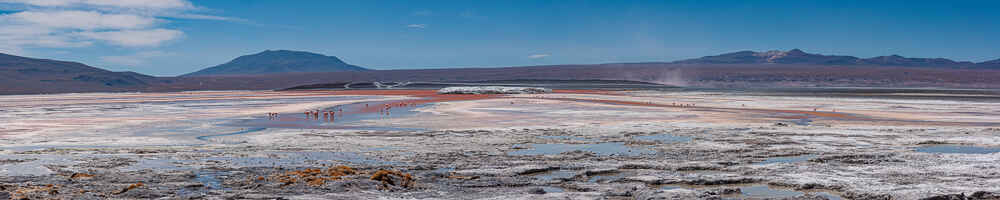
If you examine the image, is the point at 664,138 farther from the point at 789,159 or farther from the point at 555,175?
the point at 555,175

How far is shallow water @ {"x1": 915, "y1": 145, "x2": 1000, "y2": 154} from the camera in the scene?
13173 millimetres

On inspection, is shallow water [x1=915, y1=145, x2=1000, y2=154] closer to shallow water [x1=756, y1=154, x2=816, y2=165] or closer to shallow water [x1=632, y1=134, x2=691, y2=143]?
shallow water [x1=756, y1=154, x2=816, y2=165]

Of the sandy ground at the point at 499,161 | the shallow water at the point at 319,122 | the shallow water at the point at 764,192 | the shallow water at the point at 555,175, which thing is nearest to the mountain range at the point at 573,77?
the shallow water at the point at 319,122

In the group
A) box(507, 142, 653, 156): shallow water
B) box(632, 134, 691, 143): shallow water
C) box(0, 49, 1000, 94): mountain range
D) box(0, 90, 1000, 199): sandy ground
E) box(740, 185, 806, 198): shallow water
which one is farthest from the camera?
box(0, 49, 1000, 94): mountain range

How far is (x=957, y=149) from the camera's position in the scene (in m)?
13.7

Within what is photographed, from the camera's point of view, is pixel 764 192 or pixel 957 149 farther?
pixel 957 149

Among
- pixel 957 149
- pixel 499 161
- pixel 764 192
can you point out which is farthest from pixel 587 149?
pixel 957 149

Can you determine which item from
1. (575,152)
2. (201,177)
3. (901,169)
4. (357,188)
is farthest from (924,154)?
(201,177)

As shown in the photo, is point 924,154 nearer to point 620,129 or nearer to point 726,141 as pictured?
point 726,141

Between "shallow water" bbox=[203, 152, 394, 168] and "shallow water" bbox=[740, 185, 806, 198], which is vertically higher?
"shallow water" bbox=[203, 152, 394, 168]

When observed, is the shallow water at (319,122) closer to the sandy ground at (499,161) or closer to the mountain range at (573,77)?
Answer: the sandy ground at (499,161)

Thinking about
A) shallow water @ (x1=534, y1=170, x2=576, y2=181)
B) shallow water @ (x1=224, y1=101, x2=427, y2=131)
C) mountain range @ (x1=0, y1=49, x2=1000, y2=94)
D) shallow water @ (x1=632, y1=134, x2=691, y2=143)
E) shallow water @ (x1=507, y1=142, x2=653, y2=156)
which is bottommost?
shallow water @ (x1=507, y1=142, x2=653, y2=156)

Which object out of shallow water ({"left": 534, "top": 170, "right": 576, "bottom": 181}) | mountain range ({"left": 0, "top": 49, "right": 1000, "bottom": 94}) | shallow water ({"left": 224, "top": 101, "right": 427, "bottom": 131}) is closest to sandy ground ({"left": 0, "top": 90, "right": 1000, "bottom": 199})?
shallow water ({"left": 534, "top": 170, "right": 576, "bottom": 181})

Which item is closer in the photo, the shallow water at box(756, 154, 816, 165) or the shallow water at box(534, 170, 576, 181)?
the shallow water at box(534, 170, 576, 181)
